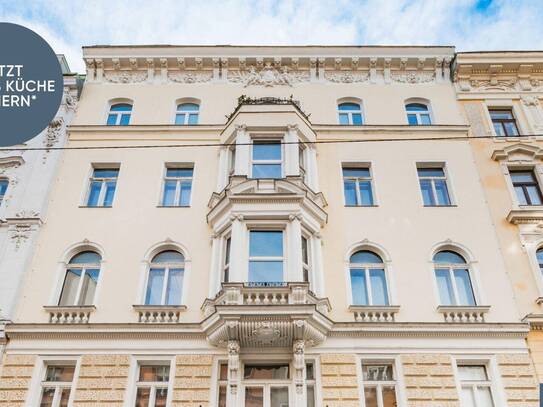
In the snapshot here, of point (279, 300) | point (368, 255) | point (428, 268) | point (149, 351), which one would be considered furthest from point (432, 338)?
point (149, 351)

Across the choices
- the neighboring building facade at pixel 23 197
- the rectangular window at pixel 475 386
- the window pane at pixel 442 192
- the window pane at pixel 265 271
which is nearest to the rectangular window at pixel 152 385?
the window pane at pixel 265 271

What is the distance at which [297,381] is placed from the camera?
38.4ft

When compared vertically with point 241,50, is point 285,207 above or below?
below

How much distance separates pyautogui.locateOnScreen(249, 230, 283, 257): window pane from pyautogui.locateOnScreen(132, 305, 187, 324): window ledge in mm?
2510

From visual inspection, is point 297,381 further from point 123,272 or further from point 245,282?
point 123,272

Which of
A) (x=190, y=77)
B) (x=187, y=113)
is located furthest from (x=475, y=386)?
(x=190, y=77)

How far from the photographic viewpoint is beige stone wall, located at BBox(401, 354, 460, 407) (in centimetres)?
1195

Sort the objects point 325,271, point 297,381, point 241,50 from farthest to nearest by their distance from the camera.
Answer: point 241,50 → point 325,271 → point 297,381

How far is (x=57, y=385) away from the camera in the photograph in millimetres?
12508

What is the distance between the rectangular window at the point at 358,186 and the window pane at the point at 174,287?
228 inches

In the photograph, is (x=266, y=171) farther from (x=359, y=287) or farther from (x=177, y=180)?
(x=359, y=287)

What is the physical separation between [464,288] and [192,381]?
8064 millimetres

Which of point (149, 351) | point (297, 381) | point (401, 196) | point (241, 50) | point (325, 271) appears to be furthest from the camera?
point (241, 50)

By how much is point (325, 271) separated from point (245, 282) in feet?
8.45
